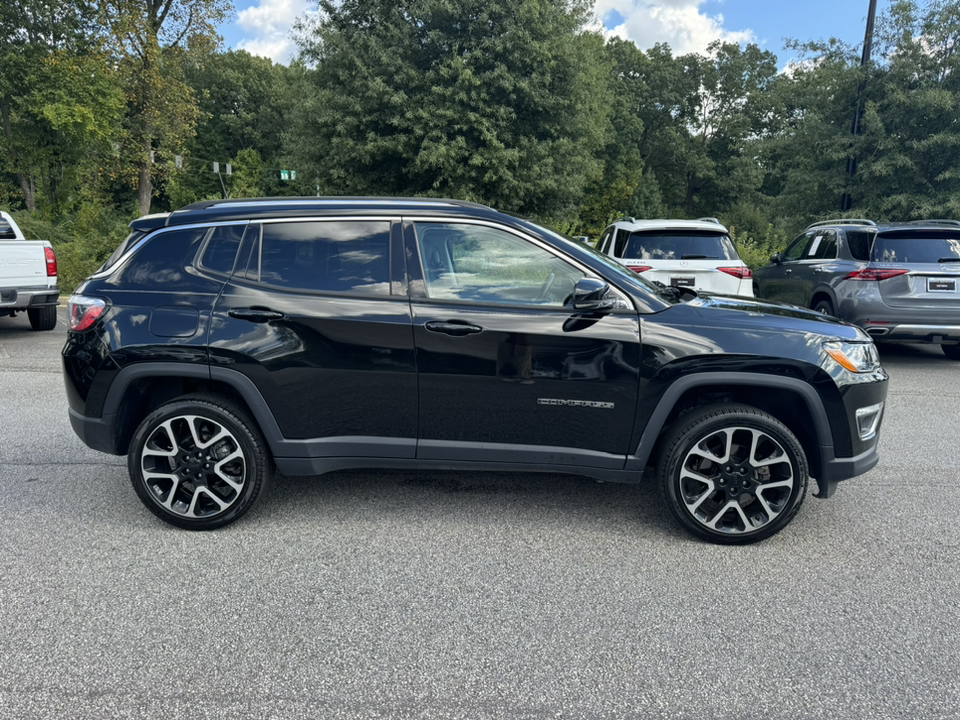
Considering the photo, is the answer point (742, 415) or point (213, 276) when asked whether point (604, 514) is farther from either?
point (213, 276)

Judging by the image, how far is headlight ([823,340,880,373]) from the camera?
383 cm

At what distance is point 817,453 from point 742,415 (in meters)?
0.52

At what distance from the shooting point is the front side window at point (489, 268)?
3.90 meters

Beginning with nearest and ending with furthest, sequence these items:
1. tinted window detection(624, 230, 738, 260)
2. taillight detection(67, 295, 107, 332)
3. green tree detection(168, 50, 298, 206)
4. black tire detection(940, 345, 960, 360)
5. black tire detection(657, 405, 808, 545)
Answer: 1. black tire detection(657, 405, 808, 545)
2. taillight detection(67, 295, 107, 332)
3. tinted window detection(624, 230, 738, 260)
4. black tire detection(940, 345, 960, 360)
5. green tree detection(168, 50, 298, 206)

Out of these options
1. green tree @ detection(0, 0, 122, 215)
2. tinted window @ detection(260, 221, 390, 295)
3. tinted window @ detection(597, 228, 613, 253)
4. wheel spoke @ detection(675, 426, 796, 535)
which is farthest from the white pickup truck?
green tree @ detection(0, 0, 122, 215)

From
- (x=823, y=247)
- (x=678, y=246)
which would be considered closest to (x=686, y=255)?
(x=678, y=246)

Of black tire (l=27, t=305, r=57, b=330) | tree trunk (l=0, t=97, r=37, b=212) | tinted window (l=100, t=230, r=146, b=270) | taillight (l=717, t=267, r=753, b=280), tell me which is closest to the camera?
tinted window (l=100, t=230, r=146, b=270)

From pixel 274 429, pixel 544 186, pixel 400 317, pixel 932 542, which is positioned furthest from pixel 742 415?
pixel 544 186

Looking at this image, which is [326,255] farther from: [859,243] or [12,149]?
[12,149]

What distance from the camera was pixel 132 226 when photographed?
13.6 feet

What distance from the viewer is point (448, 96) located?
62.1ft

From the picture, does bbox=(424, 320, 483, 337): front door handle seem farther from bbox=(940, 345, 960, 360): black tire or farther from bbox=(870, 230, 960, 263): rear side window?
bbox=(940, 345, 960, 360): black tire

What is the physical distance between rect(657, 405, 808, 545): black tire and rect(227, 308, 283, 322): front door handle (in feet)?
7.15

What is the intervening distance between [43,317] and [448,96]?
11473 millimetres
